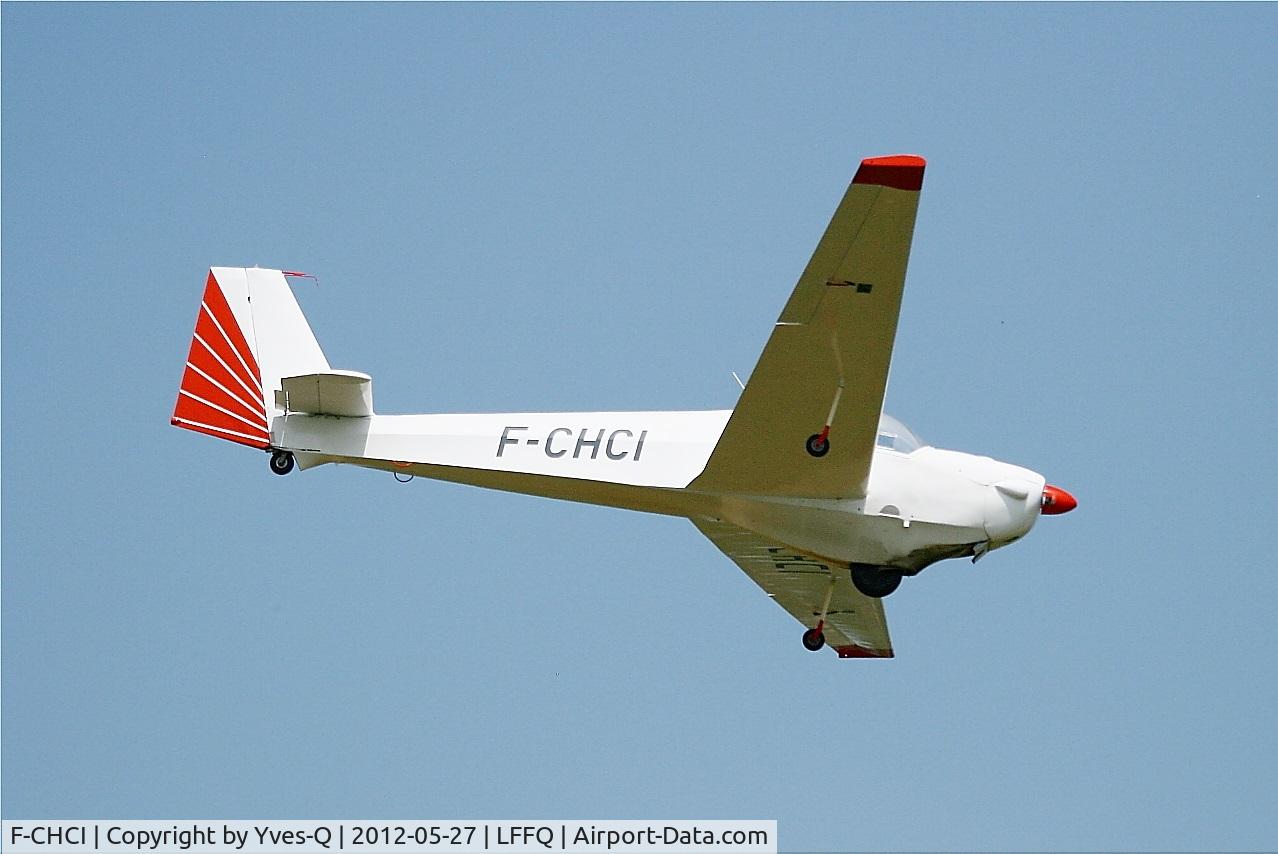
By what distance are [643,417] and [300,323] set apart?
4.21 metres

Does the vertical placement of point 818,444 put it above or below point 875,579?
above

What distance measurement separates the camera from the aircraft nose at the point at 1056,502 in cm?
1638

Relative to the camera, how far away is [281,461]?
16.5 metres

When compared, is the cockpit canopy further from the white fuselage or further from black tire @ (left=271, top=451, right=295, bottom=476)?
black tire @ (left=271, top=451, right=295, bottom=476)

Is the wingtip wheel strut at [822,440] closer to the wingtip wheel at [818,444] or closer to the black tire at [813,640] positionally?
the wingtip wheel at [818,444]

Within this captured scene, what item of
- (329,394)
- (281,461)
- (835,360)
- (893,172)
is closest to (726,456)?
(835,360)

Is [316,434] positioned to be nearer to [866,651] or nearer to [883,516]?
[883,516]

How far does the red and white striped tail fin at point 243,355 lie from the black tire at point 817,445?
206 inches

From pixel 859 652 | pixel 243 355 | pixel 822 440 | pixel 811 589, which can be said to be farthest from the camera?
pixel 859 652

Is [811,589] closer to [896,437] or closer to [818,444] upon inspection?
[896,437]

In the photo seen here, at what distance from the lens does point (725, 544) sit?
1750 cm

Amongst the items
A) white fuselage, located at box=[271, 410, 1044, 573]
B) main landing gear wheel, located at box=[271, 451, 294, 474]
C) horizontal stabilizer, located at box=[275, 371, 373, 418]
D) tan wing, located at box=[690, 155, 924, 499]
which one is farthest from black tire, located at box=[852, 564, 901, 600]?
main landing gear wheel, located at box=[271, 451, 294, 474]

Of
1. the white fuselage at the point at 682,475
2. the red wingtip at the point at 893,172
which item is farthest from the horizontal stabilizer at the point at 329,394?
the red wingtip at the point at 893,172

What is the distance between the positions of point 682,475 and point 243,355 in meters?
5.08
